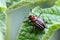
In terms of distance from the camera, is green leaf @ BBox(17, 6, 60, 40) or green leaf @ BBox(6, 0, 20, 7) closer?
green leaf @ BBox(17, 6, 60, 40)

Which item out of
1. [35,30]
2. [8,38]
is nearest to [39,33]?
[35,30]

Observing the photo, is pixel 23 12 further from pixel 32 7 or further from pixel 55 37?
pixel 55 37

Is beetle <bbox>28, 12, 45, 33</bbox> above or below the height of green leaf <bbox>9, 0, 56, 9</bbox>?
below

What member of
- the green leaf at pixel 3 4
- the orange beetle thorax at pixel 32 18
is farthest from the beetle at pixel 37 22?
the green leaf at pixel 3 4

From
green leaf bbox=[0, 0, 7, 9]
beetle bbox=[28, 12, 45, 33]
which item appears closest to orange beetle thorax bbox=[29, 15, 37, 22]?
beetle bbox=[28, 12, 45, 33]

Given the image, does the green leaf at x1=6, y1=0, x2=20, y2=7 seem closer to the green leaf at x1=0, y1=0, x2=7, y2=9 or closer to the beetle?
the green leaf at x1=0, y1=0, x2=7, y2=9

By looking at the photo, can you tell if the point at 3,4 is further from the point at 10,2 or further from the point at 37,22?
the point at 37,22

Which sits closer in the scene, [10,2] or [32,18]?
[32,18]

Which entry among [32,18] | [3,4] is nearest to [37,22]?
[32,18]
